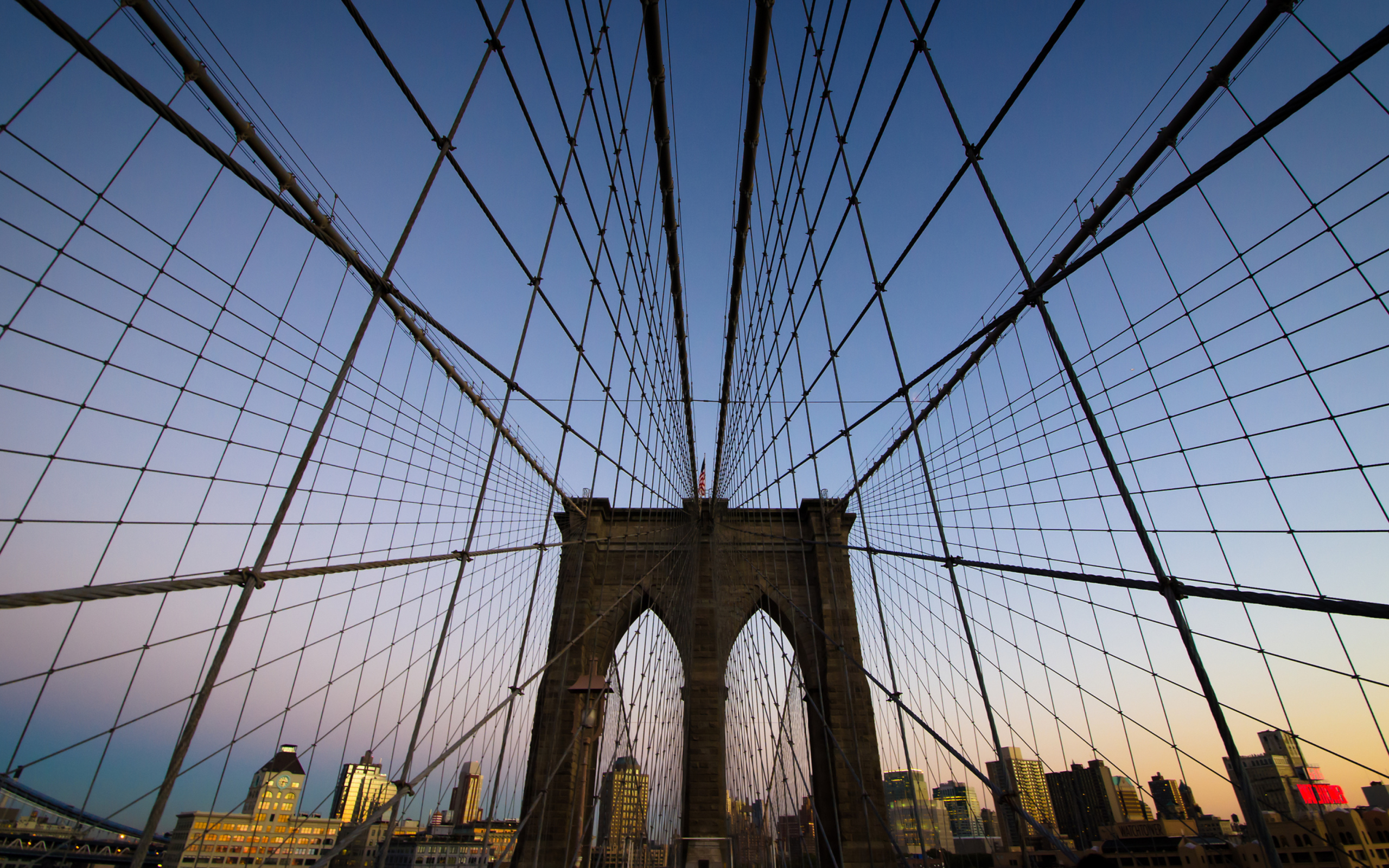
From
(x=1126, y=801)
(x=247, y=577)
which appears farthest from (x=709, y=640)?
(x=247, y=577)

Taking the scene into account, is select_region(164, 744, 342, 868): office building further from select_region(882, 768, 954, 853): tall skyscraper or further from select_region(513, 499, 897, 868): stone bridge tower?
select_region(882, 768, 954, 853): tall skyscraper

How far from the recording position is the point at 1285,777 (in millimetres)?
3168

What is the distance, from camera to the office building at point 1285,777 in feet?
9.62

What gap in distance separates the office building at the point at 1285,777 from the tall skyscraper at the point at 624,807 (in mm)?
7604

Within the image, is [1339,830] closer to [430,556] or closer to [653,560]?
[430,556]

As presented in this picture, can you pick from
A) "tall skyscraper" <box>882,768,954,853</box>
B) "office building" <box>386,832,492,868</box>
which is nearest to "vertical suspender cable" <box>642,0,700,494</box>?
"tall skyscraper" <box>882,768,954,853</box>

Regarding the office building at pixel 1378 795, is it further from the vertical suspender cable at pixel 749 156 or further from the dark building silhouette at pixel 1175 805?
the vertical suspender cable at pixel 749 156

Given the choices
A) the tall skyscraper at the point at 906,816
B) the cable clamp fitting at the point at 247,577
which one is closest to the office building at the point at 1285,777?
the cable clamp fitting at the point at 247,577

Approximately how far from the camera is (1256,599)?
242cm

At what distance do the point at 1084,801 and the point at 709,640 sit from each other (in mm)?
11317

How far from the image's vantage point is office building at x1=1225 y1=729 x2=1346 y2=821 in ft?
9.62

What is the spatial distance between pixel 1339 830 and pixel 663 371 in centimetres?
1285

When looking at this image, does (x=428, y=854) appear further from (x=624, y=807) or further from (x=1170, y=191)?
(x=1170, y=191)

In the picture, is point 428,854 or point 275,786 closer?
point 275,786
